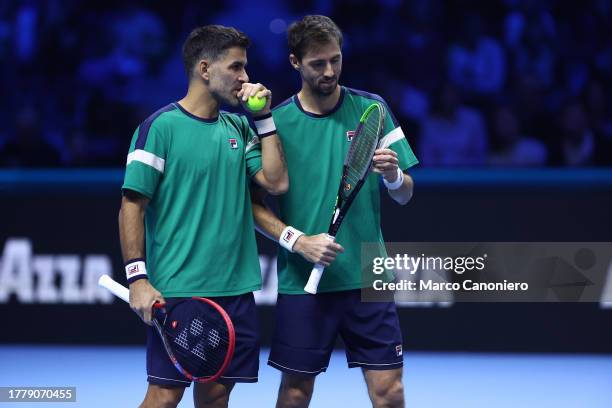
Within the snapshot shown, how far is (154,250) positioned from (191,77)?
76 centimetres

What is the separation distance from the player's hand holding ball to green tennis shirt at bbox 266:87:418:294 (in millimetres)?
415

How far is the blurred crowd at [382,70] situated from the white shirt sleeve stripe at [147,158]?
4926 mm

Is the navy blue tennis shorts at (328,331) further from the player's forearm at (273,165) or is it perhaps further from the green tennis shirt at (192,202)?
the player's forearm at (273,165)

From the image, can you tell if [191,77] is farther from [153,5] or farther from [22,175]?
[153,5]

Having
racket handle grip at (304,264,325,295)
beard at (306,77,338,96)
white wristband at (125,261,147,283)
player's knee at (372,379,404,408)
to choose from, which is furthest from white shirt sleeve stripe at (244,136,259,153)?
player's knee at (372,379,404,408)

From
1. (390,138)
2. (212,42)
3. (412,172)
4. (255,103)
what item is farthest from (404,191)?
(412,172)

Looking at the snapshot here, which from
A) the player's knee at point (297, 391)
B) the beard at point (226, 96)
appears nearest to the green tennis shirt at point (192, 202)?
the beard at point (226, 96)

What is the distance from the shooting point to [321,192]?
17.0 ft

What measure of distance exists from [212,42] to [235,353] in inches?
51.9

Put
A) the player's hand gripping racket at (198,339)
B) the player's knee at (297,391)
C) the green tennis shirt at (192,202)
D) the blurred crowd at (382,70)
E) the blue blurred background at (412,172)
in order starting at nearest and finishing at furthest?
the player's hand gripping racket at (198,339), the green tennis shirt at (192,202), the player's knee at (297,391), the blue blurred background at (412,172), the blurred crowd at (382,70)

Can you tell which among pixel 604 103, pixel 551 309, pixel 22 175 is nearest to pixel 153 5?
pixel 22 175

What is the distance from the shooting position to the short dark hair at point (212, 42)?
487 centimetres

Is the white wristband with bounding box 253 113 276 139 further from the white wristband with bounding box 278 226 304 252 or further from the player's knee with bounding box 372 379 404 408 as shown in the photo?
the player's knee with bounding box 372 379 404 408

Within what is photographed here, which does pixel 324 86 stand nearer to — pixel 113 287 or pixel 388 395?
pixel 113 287
